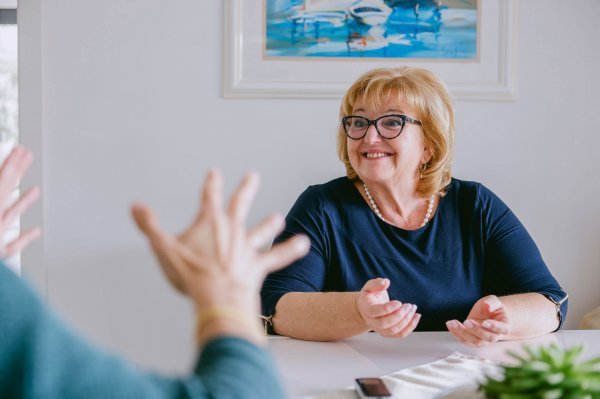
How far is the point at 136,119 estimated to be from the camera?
2447 millimetres

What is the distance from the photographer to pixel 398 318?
1.43 metres

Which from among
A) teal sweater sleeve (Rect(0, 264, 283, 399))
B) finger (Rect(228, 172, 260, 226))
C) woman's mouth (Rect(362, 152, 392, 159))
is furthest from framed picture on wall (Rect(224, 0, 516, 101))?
teal sweater sleeve (Rect(0, 264, 283, 399))

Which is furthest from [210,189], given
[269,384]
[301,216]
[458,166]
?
[458,166]

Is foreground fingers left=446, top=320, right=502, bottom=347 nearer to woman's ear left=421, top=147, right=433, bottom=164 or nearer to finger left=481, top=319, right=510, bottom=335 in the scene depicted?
finger left=481, top=319, right=510, bottom=335

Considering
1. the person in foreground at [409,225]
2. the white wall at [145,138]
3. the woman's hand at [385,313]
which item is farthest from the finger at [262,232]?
the white wall at [145,138]

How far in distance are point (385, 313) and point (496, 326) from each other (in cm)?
25

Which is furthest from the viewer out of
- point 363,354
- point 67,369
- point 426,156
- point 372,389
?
point 426,156

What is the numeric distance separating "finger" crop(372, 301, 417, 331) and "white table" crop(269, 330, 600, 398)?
57 millimetres

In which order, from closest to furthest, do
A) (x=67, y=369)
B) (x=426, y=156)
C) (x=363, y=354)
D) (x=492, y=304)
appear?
(x=67, y=369) → (x=363, y=354) → (x=492, y=304) → (x=426, y=156)

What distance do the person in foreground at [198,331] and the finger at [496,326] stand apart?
837 mm

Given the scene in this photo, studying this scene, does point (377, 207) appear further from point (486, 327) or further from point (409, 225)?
point (486, 327)

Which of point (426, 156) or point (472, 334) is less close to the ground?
point (426, 156)

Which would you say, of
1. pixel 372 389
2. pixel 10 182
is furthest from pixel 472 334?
pixel 10 182

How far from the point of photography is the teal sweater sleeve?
0.60m
